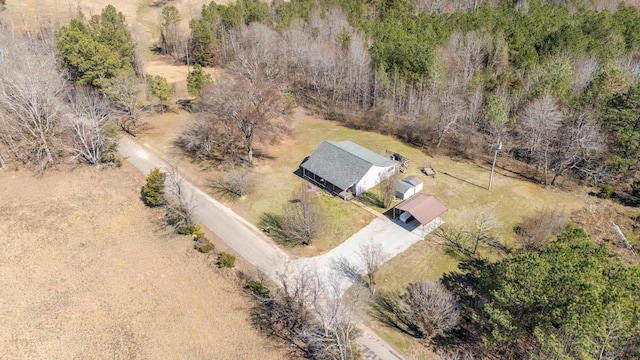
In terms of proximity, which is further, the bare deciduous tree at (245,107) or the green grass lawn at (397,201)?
the bare deciduous tree at (245,107)

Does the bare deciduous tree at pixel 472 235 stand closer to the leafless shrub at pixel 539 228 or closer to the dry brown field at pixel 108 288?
the leafless shrub at pixel 539 228

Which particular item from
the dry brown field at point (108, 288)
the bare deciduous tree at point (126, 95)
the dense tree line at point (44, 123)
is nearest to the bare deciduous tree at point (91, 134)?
the dense tree line at point (44, 123)

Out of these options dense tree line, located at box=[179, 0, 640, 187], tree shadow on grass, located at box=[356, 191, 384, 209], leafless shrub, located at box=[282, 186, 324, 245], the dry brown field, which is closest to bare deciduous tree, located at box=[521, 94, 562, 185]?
dense tree line, located at box=[179, 0, 640, 187]

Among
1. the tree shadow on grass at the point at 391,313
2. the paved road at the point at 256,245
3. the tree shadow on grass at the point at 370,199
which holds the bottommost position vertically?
the tree shadow on grass at the point at 391,313

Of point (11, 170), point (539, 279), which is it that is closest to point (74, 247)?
point (11, 170)

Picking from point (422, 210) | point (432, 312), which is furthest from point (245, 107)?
point (432, 312)

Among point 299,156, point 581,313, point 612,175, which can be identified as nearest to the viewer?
point 581,313

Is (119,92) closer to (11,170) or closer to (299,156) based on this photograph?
(11,170)
